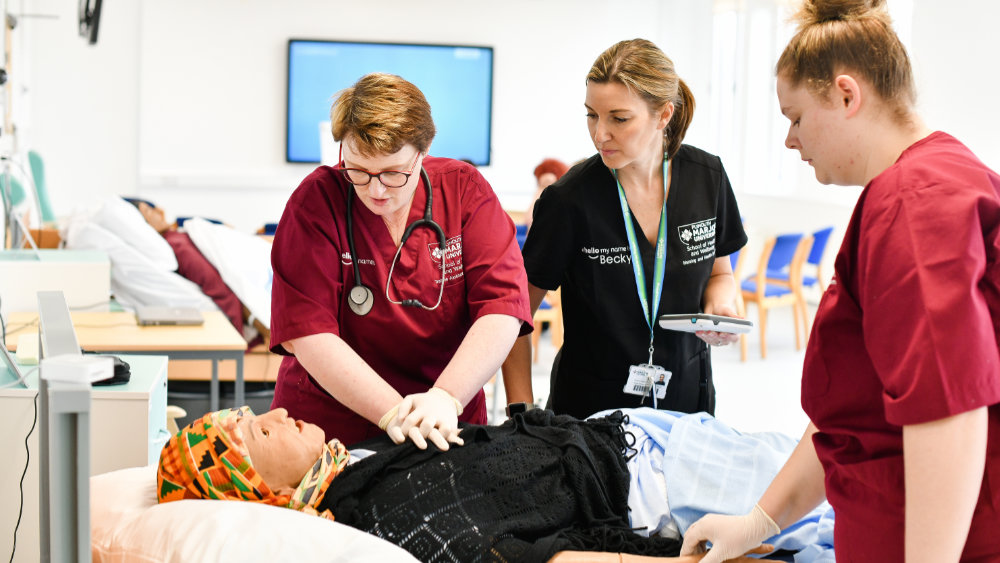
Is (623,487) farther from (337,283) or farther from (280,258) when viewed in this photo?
(280,258)

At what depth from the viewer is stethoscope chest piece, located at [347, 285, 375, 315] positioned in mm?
1697

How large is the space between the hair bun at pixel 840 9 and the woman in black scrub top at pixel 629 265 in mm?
819

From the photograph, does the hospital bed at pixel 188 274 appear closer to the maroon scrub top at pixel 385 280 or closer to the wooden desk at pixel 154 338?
the wooden desk at pixel 154 338

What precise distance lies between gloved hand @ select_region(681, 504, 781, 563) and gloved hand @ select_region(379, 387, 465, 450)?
1.39 feet

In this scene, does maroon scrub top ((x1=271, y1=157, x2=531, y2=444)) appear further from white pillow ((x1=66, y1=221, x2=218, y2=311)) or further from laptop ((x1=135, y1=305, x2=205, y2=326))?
white pillow ((x1=66, y1=221, x2=218, y2=311))

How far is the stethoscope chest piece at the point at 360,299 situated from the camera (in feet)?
5.57

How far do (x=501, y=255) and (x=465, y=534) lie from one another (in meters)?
0.59

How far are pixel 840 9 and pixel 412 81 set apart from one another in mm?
7821

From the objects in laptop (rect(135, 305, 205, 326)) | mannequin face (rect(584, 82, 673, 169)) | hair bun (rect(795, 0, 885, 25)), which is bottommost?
laptop (rect(135, 305, 205, 326))

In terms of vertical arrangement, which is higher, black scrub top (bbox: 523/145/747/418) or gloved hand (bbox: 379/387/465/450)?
black scrub top (bbox: 523/145/747/418)

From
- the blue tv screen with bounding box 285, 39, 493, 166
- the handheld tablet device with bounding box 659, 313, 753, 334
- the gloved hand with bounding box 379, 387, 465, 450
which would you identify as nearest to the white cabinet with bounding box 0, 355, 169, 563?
the gloved hand with bounding box 379, 387, 465, 450

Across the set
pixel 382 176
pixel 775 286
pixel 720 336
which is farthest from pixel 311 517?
pixel 775 286

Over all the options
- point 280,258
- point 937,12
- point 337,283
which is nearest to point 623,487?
point 337,283

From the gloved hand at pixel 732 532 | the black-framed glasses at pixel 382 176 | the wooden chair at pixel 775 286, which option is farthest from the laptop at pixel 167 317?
the wooden chair at pixel 775 286
